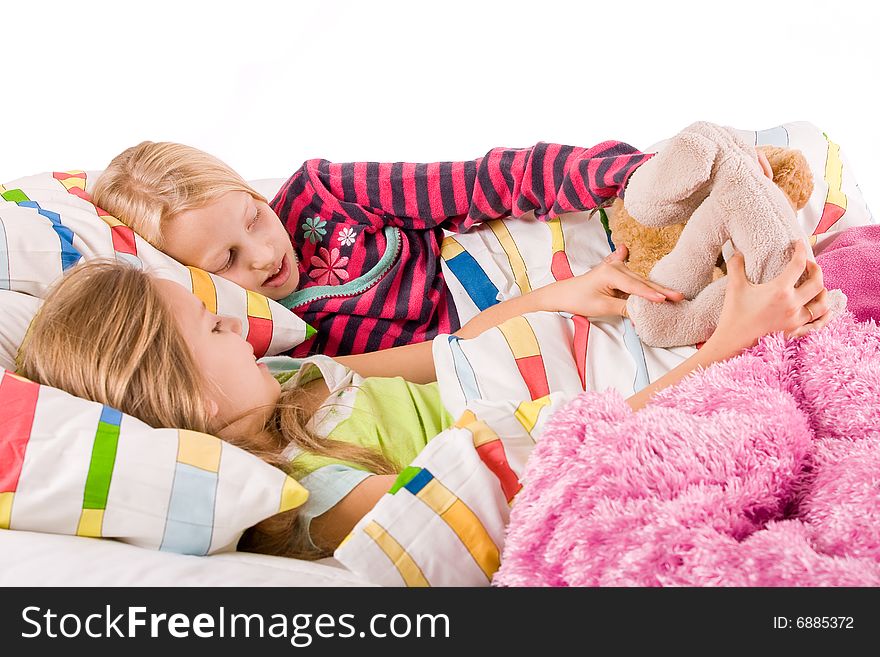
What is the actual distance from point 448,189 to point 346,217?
0.18 metres

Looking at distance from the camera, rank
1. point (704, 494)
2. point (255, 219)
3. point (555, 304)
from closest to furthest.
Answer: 1. point (704, 494)
2. point (555, 304)
3. point (255, 219)

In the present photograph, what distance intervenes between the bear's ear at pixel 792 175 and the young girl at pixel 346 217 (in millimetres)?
213

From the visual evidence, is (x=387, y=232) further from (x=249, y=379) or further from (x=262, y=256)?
(x=249, y=379)

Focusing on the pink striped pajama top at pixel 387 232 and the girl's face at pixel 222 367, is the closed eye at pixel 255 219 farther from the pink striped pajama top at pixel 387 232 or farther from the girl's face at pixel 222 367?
the girl's face at pixel 222 367

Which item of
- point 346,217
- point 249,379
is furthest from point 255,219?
point 249,379

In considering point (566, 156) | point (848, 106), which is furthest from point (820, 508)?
point (848, 106)

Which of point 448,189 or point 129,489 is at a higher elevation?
point 448,189

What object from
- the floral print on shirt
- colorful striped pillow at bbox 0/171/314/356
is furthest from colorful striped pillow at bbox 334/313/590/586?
the floral print on shirt

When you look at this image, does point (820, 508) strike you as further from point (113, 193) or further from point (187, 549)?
point (113, 193)

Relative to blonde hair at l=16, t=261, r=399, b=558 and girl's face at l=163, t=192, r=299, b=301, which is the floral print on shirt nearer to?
girl's face at l=163, t=192, r=299, b=301

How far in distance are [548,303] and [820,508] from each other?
2.05 ft

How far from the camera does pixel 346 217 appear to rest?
153 centimetres

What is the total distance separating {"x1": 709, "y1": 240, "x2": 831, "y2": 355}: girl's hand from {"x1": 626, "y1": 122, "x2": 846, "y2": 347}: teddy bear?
0.02 meters

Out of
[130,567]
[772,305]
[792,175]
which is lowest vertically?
[130,567]
